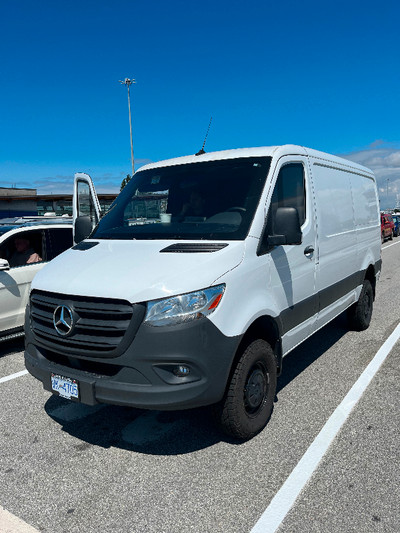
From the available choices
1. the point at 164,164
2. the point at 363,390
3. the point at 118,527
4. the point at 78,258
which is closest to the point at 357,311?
the point at 363,390

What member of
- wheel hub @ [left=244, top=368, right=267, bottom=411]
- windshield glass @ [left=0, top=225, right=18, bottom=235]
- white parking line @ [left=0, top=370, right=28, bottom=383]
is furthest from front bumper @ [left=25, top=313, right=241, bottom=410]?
windshield glass @ [left=0, top=225, right=18, bottom=235]

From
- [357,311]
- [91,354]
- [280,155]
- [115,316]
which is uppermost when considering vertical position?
[280,155]

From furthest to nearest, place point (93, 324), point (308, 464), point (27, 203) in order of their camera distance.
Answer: point (27, 203) < point (308, 464) < point (93, 324)

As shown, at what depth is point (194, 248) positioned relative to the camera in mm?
3072

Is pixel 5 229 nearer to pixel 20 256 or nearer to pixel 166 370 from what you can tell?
pixel 20 256

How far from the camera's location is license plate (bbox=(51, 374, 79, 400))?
294 centimetres

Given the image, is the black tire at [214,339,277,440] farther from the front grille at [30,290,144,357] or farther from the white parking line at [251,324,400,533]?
the front grille at [30,290,144,357]

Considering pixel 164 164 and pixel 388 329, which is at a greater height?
pixel 164 164

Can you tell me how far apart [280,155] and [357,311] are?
3.11 meters

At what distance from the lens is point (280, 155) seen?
3684 millimetres

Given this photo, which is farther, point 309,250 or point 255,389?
point 309,250

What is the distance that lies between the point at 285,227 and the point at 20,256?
4.10 m

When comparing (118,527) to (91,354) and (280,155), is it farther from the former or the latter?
(280,155)

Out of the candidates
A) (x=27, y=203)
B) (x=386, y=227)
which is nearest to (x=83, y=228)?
(x=386, y=227)
